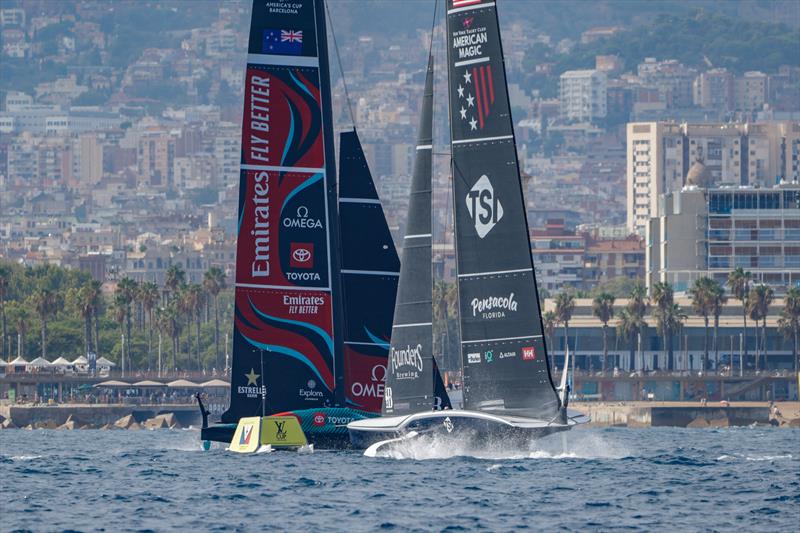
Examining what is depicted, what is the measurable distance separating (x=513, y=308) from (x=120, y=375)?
363ft

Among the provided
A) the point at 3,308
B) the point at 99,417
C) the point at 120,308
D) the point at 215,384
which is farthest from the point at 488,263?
the point at 120,308

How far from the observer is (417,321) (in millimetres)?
59375

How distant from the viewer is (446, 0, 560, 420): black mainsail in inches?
2260

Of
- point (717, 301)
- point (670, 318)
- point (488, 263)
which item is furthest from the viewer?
point (670, 318)

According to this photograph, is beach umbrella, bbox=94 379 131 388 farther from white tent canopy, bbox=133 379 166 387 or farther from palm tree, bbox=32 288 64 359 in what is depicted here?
palm tree, bbox=32 288 64 359

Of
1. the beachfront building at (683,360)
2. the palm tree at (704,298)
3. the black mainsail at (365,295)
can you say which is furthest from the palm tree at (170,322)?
the black mainsail at (365,295)

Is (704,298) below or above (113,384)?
above

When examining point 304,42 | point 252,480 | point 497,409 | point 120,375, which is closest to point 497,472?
point 497,409

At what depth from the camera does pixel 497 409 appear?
57.7 metres

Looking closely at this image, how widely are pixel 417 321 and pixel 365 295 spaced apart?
4612mm

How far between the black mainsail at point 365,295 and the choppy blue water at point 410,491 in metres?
2.26

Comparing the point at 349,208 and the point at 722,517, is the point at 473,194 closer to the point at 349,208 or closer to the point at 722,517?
the point at 349,208

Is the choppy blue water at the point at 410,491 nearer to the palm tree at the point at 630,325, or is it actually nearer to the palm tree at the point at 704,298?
the palm tree at the point at 704,298

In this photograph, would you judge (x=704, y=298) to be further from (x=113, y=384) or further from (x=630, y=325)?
(x=113, y=384)
